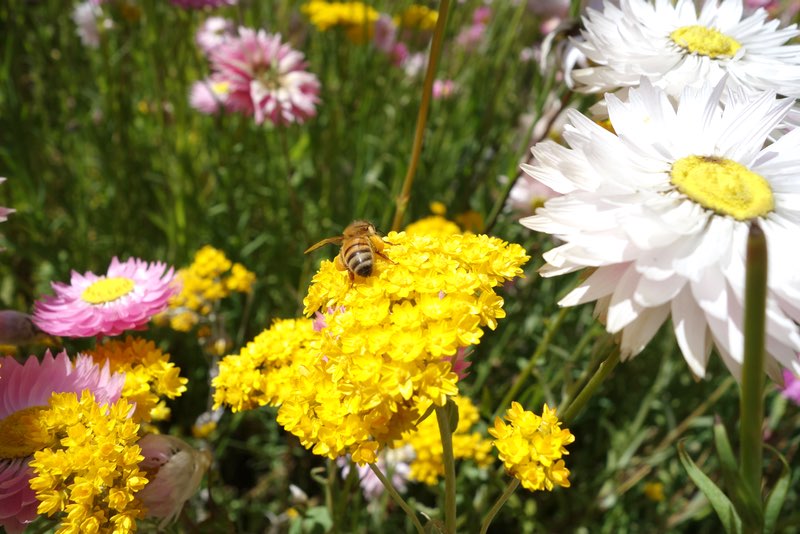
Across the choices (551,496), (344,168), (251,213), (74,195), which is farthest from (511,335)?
(74,195)

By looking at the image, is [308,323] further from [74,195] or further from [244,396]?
[74,195]

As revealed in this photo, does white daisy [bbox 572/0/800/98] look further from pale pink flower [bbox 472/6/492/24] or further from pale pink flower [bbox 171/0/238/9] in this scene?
pale pink flower [bbox 472/6/492/24]

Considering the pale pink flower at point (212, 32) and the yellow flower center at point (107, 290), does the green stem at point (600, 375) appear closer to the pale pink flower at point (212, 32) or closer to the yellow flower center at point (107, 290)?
the yellow flower center at point (107, 290)

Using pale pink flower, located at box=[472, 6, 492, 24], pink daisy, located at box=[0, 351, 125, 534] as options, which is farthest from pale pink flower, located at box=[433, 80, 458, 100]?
pink daisy, located at box=[0, 351, 125, 534]

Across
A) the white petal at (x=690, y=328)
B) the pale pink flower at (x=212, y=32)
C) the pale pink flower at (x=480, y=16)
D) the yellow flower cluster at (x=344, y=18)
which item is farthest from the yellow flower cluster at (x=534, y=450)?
the pale pink flower at (x=480, y=16)

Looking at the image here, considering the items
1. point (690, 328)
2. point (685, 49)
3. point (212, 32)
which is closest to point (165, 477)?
point (690, 328)

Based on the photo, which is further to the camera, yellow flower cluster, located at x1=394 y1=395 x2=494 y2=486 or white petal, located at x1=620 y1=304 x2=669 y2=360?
yellow flower cluster, located at x1=394 y1=395 x2=494 y2=486
